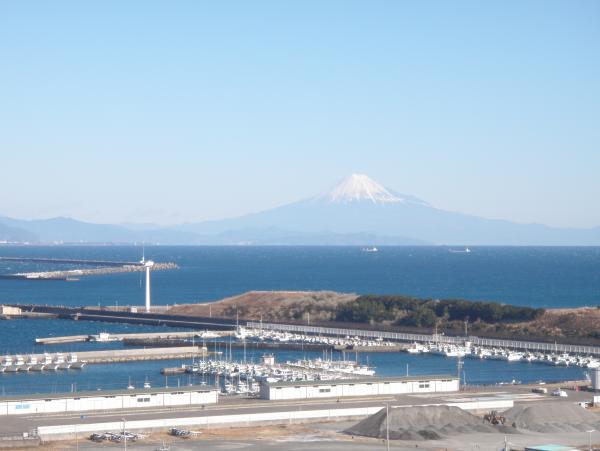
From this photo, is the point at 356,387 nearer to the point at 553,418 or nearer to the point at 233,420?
the point at 233,420

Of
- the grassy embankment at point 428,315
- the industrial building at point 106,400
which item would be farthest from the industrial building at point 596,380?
the grassy embankment at point 428,315

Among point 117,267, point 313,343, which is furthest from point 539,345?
point 117,267

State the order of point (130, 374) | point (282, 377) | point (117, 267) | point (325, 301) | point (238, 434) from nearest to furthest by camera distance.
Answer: point (238, 434)
point (282, 377)
point (130, 374)
point (325, 301)
point (117, 267)

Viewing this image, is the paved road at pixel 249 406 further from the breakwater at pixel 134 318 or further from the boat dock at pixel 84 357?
the breakwater at pixel 134 318

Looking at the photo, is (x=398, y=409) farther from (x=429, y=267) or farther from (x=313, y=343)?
(x=429, y=267)

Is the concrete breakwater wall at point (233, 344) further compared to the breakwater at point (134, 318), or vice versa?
the breakwater at point (134, 318)

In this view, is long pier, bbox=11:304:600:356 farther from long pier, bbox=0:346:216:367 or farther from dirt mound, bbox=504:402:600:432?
dirt mound, bbox=504:402:600:432
